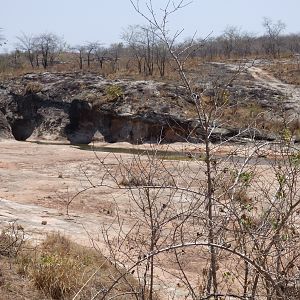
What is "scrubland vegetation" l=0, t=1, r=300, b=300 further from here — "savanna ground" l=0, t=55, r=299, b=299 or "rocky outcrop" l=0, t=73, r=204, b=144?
"rocky outcrop" l=0, t=73, r=204, b=144

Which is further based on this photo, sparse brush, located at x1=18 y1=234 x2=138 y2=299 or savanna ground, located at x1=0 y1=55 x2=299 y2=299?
sparse brush, located at x1=18 y1=234 x2=138 y2=299

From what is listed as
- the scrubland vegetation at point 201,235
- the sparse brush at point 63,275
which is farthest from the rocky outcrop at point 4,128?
the sparse brush at point 63,275

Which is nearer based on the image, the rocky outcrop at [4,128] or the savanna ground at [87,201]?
the savanna ground at [87,201]

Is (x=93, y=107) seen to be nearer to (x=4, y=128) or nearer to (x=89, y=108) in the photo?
(x=89, y=108)

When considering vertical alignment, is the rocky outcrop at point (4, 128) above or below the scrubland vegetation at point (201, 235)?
below

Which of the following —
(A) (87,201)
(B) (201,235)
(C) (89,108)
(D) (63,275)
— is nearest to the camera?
(B) (201,235)

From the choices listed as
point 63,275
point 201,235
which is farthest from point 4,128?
point 201,235

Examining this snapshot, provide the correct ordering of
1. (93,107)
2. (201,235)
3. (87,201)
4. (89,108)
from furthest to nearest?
1. (89,108)
2. (93,107)
3. (87,201)
4. (201,235)

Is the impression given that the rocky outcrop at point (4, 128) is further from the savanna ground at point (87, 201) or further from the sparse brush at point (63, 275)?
the sparse brush at point (63, 275)

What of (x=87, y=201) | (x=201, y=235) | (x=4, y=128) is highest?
(x=201, y=235)

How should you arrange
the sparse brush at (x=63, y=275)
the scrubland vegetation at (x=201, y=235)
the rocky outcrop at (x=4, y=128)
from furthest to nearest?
the rocky outcrop at (x=4, y=128) → the sparse brush at (x=63, y=275) → the scrubland vegetation at (x=201, y=235)

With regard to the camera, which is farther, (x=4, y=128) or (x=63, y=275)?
(x=4, y=128)

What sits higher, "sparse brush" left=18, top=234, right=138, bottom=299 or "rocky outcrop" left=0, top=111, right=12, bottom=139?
"sparse brush" left=18, top=234, right=138, bottom=299

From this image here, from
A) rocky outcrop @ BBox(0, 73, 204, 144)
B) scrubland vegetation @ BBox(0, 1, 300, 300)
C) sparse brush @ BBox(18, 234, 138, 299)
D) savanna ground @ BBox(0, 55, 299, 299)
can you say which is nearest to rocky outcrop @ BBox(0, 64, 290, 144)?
rocky outcrop @ BBox(0, 73, 204, 144)
